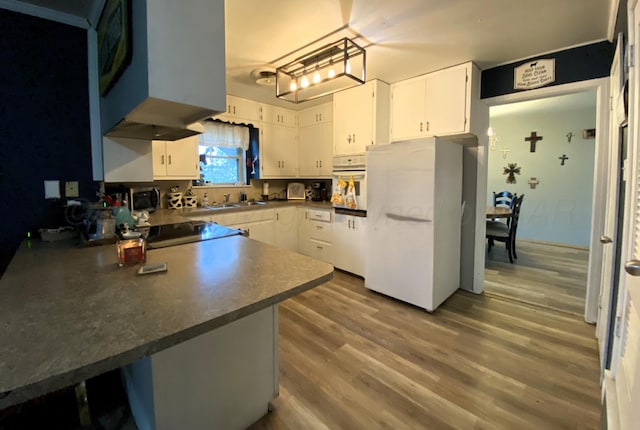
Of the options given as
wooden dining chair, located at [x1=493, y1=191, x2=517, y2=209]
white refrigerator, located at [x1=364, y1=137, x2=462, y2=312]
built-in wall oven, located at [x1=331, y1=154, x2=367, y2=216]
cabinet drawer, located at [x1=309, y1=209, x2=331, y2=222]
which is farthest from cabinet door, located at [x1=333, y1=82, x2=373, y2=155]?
wooden dining chair, located at [x1=493, y1=191, x2=517, y2=209]

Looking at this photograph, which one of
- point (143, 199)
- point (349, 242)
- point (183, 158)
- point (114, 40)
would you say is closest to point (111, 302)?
point (114, 40)

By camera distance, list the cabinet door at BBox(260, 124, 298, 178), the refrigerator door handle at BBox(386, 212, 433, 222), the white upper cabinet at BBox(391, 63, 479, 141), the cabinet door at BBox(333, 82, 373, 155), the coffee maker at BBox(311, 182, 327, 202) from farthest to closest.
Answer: the coffee maker at BBox(311, 182, 327, 202)
the cabinet door at BBox(260, 124, 298, 178)
the cabinet door at BBox(333, 82, 373, 155)
the white upper cabinet at BBox(391, 63, 479, 141)
the refrigerator door handle at BBox(386, 212, 433, 222)

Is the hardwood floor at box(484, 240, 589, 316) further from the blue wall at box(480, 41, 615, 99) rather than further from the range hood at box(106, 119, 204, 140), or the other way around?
the range hood at box(106, 119, 204, 140)

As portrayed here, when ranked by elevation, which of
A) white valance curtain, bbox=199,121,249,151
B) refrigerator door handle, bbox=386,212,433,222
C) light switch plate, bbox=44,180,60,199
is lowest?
refrigerator door handle, bbox=386,212,433,222

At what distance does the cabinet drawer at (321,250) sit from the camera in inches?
151

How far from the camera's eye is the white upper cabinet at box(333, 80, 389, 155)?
10.7 ft

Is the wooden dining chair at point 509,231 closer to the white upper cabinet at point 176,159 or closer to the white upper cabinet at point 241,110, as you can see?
the white upper cabinet at point 241,110

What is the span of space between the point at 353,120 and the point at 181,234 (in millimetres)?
2476

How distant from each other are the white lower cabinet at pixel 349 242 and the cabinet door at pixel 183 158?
6.05 ft

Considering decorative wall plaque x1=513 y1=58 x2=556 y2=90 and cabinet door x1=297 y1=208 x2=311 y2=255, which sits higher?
decorative wall plaque x1=513 y1=58 x2=556 y2=90

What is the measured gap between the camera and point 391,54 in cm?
259

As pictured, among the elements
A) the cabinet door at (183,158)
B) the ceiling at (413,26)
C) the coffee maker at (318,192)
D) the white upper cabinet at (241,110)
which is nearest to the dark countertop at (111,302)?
the ceiling at (413,26)

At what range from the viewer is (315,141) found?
4.29 meters

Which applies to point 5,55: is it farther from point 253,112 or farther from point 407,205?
point 407,205
